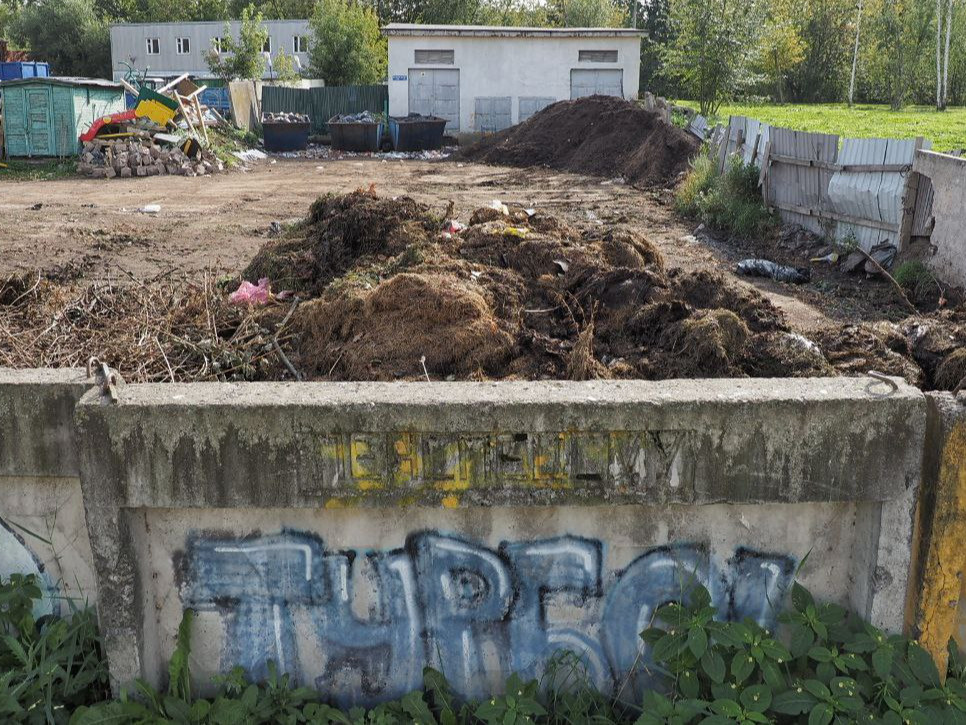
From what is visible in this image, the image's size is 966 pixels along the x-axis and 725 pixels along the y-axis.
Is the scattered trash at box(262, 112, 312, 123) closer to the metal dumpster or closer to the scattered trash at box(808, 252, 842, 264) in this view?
the metal dumpster

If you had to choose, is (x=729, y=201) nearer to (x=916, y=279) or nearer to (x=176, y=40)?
(x=916, y=279)

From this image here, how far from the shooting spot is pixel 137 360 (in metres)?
4.40

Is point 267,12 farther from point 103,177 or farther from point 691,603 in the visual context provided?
point 691,603

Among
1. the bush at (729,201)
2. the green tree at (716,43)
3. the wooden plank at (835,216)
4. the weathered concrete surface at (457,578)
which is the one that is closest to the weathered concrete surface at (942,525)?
the weathered concrete surface at (457,578)

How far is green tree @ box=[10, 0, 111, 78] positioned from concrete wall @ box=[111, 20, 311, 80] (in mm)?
1355

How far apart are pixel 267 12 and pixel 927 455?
62010mm

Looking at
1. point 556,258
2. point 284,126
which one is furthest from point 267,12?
point 556,258

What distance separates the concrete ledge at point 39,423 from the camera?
3.45 meters

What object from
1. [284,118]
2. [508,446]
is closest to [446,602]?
[508,446]

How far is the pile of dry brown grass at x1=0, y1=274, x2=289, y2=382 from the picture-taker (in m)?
4.43

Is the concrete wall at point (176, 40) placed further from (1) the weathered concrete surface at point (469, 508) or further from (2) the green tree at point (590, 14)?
(1) the weathered concrete surface at point (469, 508)

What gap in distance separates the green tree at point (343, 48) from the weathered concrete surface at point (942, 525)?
39.1m

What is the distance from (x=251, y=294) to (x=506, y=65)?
Result: 1186 inches

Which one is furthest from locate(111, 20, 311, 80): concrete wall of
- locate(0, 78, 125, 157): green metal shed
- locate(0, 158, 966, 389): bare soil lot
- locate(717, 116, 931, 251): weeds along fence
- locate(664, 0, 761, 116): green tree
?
locate(0, 158, 966, 389): bare soil lot
